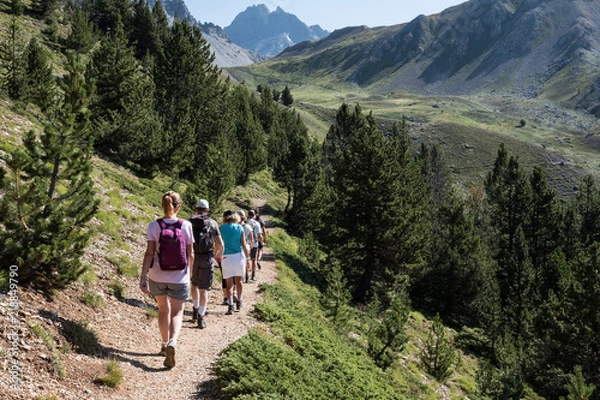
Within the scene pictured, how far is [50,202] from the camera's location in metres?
7.03

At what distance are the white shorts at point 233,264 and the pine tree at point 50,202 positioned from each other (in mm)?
3969

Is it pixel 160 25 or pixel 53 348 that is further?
pixel 160 25

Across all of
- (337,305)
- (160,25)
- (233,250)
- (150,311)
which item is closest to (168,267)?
(150,311)

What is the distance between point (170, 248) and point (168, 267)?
1.17ft

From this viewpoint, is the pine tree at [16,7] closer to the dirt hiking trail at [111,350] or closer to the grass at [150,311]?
the dirt hiking trail at [111,350]

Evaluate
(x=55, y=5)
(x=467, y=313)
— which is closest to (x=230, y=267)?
(x=467, y=313)

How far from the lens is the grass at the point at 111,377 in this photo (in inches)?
241

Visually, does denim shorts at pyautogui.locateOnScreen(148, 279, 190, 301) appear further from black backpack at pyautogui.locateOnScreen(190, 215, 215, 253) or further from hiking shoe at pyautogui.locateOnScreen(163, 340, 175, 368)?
black backpack at pyautogui.locateOnScreen(190, 215, 215, 253)

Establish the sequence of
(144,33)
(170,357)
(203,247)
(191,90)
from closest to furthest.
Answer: (170,357)
(203,247)
(191,90)
(144,33)

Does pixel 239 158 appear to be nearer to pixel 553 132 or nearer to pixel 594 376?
pixel 594 376

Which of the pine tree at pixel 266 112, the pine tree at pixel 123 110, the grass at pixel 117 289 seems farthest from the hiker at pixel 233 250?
the pine tree at pixel 266 112

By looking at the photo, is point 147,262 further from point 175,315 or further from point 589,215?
point 589,215

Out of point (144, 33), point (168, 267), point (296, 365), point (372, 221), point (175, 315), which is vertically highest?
point (144, 33)

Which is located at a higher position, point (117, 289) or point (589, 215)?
point (117, 289)
